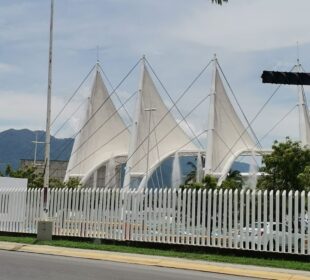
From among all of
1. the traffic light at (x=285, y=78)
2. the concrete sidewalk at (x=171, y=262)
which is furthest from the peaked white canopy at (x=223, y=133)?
the concrete sidewalk at (x=171, y=262)

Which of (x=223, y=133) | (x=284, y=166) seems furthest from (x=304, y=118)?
(x=284, y=166)

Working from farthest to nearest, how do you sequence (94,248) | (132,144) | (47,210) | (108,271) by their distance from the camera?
1. (132,144)
2. (47,210)
3. (94,248)
4. (108,271)

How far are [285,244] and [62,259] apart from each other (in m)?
6.38

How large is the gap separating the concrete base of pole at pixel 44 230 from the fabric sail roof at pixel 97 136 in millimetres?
66707

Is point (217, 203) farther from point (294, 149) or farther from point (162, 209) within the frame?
point (294, 149)

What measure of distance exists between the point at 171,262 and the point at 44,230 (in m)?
6.83

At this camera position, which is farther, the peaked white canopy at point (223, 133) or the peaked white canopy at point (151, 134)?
the peaked white canopy at point (151, 134)

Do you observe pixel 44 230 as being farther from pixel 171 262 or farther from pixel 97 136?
pixel 97 136

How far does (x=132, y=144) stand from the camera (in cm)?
7944

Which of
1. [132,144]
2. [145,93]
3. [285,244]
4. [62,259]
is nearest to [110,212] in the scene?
[62,259]

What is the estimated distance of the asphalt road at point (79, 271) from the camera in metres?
13.1

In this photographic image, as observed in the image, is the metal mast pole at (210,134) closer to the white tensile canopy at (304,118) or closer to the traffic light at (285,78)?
the white tensile canopy at (304,118)

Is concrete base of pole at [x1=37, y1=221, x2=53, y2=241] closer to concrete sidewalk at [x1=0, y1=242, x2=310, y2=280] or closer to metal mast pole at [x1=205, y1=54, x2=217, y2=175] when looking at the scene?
concrete sidewalk at [x1=0, y1=242, x2=310, y2=280]

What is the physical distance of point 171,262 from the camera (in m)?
16.9
